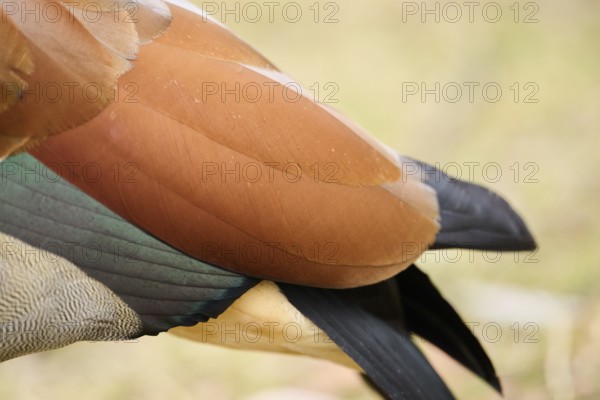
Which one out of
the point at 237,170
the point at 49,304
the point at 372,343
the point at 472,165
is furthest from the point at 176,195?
the point at 472,165

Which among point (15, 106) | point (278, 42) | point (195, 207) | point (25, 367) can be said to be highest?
point (278, 42)

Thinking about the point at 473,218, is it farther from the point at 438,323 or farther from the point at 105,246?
the point at 105,246

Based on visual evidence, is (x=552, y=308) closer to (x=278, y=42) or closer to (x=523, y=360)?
(x=523, y=360)

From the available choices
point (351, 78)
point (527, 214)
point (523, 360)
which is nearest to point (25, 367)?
point (523, 360)

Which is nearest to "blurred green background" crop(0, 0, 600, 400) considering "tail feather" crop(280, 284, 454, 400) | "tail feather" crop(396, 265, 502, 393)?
"tail feather" crop(396, 265, 502, 393)

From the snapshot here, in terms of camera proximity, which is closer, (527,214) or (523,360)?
(523,360)

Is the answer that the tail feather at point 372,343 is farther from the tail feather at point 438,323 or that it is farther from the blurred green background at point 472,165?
the blurred green background at point 472,165

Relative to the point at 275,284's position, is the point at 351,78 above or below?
above
